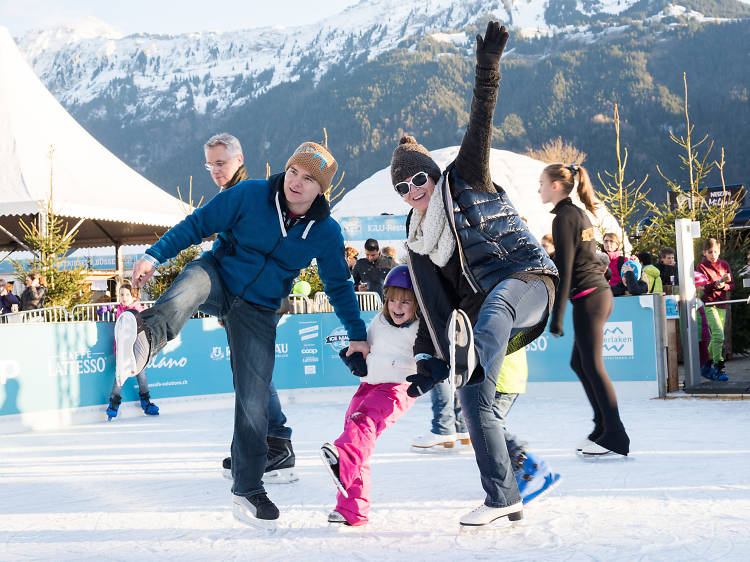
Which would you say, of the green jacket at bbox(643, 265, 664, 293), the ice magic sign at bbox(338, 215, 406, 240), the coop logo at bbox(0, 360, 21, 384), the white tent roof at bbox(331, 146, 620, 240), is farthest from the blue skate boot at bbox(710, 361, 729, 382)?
the white tent roof at bbox(331, 146, 620, 240)

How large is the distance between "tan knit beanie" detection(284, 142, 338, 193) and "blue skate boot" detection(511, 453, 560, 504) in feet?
3.81

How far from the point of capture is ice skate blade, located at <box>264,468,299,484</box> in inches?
132

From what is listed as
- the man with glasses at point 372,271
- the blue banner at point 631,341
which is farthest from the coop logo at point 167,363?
the blue banner at point 631,341

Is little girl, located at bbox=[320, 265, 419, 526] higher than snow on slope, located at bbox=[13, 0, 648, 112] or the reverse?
the reverse

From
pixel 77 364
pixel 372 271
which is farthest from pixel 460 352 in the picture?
pixel 372 271

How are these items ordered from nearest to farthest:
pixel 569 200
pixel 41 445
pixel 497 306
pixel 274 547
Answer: pixel 497 306, pixel 274 547, pixel 569 200, pixel 41 445

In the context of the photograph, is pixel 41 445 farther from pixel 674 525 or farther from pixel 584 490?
pixel 674 525

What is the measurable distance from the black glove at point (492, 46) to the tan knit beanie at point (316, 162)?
24.4 inches

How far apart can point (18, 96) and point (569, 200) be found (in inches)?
580

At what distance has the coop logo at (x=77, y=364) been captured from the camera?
19.3 feet

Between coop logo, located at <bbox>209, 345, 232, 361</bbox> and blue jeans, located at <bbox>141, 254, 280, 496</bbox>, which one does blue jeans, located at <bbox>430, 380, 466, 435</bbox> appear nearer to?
blue jeans, located at <bbox>141, 254, 280, 496</bbox>

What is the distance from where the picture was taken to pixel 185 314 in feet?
7.43

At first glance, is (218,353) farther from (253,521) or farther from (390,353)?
(253,521)

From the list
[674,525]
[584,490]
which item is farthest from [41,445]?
[674,525]
